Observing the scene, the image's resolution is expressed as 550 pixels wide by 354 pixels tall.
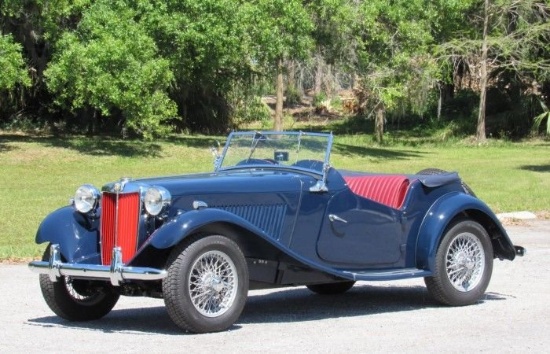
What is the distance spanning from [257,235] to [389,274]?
1493mm

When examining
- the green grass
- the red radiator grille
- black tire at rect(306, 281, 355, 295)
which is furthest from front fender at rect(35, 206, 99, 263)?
the green grass

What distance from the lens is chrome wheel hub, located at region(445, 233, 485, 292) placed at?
30.6ft

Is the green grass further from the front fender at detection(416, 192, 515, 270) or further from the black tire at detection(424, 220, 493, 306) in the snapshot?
the black tire at detection(424, 220, 493, 306)

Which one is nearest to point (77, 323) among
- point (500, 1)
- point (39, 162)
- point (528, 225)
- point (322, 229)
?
point (322, 229)

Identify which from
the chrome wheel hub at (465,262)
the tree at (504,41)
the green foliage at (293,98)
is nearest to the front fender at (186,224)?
the chrome wheel hub at (465,262)

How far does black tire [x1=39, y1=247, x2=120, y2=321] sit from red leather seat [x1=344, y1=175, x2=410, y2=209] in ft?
8.09

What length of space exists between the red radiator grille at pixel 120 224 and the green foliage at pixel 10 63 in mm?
20101

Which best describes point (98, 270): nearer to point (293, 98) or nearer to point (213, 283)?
point (213, 283)

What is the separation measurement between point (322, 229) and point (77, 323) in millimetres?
2244

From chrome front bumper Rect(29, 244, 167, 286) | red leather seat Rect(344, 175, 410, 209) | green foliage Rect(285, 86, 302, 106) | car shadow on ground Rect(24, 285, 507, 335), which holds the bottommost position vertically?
car shadow on ground Rect(24, 285, 507, 335)

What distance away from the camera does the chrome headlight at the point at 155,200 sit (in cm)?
780

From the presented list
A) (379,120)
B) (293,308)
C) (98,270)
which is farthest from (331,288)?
(379,120)

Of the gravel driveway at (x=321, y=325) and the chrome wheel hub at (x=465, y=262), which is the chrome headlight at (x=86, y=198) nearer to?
the gravel driveway at (x=321, y=325)

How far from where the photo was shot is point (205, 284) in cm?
783
